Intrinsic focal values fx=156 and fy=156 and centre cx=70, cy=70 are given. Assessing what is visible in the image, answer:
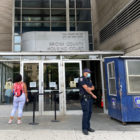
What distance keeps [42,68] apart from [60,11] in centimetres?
750

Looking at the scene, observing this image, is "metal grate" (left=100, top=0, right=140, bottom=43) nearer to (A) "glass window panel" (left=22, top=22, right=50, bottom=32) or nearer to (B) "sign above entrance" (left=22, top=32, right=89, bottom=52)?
(B) "sign above entrance" (left=22, top=32, right=89, bottom=52)

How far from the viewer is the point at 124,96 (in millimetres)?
5410

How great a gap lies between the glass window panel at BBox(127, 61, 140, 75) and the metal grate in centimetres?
209

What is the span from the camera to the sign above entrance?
410 inches

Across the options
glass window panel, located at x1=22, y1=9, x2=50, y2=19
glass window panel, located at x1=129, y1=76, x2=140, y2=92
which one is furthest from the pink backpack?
glass window panel, located at x1=22, y1=9, x2=50, y2=19

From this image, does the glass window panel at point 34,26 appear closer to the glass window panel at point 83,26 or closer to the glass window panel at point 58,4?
the glass window panel at point 58,4

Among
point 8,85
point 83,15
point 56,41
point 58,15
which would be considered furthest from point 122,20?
point 58,15

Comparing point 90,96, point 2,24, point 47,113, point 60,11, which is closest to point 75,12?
Answer: point 60,11

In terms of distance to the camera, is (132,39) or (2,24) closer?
(132,39)

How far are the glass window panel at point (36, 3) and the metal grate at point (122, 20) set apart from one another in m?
6.11

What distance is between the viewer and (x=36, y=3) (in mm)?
13266

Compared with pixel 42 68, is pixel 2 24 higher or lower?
higher

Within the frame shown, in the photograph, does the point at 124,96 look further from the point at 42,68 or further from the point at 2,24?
the point at 2,24

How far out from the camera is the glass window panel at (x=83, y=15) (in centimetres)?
1308
